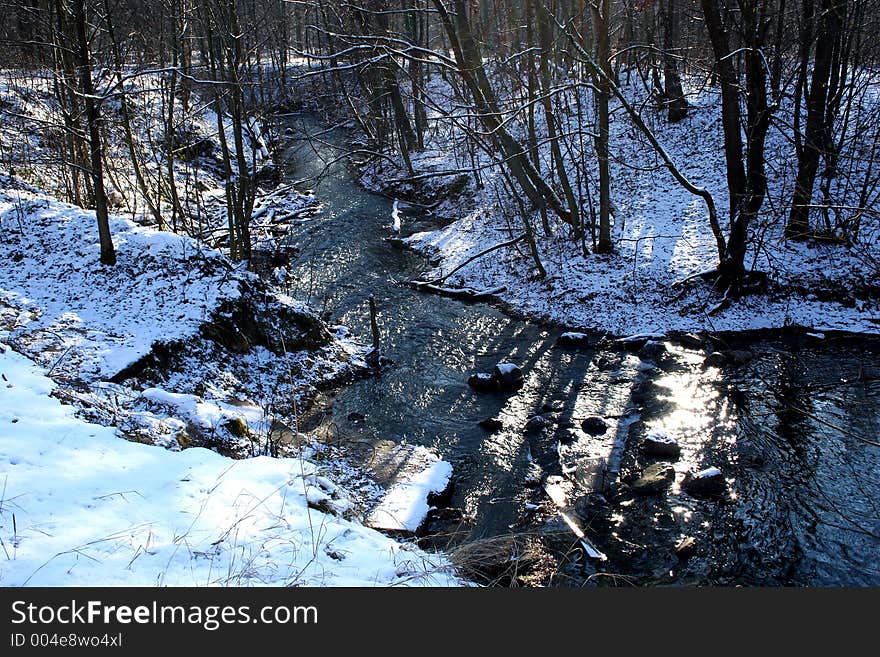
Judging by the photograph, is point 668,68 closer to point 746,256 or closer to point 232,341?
point 746,256

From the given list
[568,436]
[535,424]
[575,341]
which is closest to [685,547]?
[568,436]

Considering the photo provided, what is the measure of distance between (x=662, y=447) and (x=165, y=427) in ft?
22.1

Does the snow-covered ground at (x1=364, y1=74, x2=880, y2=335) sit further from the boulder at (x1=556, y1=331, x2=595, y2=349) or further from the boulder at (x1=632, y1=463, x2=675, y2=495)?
the boulder at (x1=632, y1=463, x2=675, y2=495)

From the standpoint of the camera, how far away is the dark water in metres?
6.25

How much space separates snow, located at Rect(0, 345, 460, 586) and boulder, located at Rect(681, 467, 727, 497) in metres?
3.94

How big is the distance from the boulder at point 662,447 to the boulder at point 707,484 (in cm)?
67

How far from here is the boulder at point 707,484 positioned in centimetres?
718

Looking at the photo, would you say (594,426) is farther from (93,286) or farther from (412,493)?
(93,286)

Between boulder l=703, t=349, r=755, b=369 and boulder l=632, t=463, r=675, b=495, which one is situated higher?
boulder l=703, t=349, r=755, b=369

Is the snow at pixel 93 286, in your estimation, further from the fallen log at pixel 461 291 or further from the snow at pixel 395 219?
the snow at pixel 395 219

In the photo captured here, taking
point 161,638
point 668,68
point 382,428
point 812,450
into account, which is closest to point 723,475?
point 812,450

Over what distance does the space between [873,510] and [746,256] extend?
7.24m

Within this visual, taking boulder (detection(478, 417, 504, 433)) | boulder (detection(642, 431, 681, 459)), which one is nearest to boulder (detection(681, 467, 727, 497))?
boulder (detection(642, 431, 681, 459))

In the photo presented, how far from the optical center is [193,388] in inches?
352
